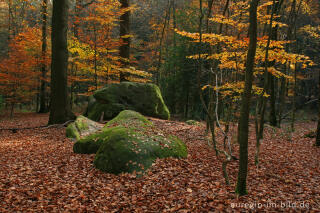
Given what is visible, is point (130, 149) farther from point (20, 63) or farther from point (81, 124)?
point (20, 63)

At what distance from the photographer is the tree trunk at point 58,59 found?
9.57 m

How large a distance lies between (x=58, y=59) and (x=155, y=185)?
7606 millimetres

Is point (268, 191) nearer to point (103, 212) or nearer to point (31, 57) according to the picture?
point (103, 212)

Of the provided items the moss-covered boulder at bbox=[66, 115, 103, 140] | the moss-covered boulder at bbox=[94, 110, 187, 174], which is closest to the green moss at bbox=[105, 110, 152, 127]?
the moss-covered boulder at bbox=[66, 115, 103, 140]

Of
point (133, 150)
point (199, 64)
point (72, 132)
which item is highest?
point (199, 64)

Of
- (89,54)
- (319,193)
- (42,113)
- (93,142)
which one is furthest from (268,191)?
(42,113)

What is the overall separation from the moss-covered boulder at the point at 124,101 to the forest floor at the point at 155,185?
4959 millimetres

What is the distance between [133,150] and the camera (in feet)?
17.9

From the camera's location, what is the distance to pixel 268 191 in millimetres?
4340

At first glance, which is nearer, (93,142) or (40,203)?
(40,203)

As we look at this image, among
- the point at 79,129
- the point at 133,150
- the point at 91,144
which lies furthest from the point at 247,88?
the point at 79,129

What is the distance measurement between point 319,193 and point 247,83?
2771 mm

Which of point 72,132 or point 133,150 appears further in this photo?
point 72,132

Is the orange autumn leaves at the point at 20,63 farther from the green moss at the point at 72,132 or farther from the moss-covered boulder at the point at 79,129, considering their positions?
the green moss at the point at 72,132
